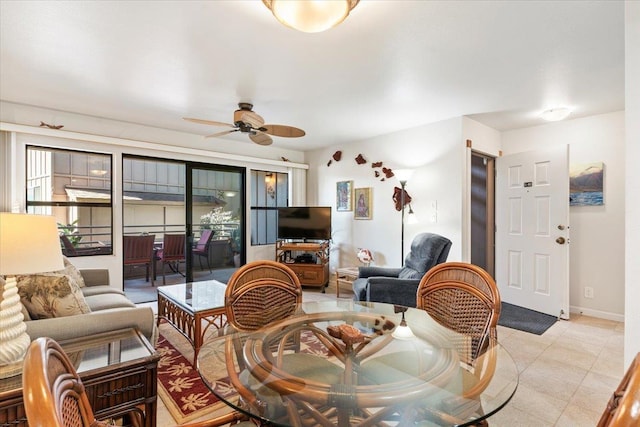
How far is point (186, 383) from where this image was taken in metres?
2.23

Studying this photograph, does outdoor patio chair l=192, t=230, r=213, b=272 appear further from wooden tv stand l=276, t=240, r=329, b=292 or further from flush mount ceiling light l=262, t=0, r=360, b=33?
flush mount ceiling light l=262, t=0, r=360, b=33

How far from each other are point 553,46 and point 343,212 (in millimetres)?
3535

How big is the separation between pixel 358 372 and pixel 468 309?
30.7 inches

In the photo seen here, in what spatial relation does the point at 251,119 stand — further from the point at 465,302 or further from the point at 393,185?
the point at 465,302

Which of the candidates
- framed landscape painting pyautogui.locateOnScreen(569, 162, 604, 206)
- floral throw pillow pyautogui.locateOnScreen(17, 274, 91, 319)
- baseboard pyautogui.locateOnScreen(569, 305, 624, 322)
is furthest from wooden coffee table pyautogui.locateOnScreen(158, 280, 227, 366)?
framed landscape painting pyautogui.locateOnScreen(569, 162, 604, 206)

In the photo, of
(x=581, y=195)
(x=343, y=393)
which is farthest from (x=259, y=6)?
(x=581, y=195)

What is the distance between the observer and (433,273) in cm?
191

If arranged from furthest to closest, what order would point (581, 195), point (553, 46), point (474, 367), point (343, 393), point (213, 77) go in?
point (581, 195)
point (213, 77)
point (553, 46)
point (474, 367)
point (343, 393)

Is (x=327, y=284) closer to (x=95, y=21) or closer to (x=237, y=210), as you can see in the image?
(x=237, y=210)

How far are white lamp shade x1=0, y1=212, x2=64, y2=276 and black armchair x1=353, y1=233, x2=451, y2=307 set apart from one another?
2.36m

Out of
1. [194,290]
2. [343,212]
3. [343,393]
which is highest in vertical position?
[343,212]

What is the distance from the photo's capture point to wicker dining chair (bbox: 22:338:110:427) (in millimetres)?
531

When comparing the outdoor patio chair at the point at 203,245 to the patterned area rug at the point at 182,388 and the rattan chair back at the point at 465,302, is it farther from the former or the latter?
the rattan chair back at the point at 465,302

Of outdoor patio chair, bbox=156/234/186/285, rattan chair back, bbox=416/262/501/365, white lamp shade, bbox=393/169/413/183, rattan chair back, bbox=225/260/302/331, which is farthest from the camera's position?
outdoor patio chair, bbox=156/234/186/285
